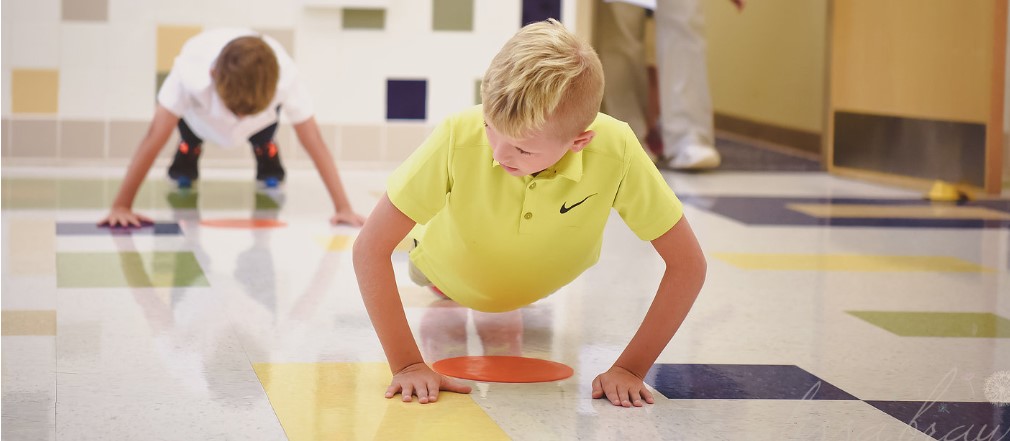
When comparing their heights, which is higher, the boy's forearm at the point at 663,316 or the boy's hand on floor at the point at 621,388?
the boy's forearm at the point at 663,316

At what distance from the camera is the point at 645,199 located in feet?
4.15

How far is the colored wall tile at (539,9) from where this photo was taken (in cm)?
373

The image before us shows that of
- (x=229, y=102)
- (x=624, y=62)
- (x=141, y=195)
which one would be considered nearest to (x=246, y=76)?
(x=229, y=102)

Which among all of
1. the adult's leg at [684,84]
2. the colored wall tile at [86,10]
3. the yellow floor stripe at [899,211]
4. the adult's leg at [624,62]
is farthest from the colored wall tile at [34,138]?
the yellow floor stripe at [899,211]

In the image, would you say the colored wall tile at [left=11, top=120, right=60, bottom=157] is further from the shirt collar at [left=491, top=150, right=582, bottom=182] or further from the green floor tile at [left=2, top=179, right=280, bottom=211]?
the shirt collar at [left=491, top=150, right=582, bottom=182]

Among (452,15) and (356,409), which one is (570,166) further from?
(452,15)

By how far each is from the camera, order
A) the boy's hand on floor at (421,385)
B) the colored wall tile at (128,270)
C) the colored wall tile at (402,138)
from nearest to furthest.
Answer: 1. the boy's hand on floor at (421,385)
2. the colored wall tile at (128,270)
3. the colored wall tile at (402,138)

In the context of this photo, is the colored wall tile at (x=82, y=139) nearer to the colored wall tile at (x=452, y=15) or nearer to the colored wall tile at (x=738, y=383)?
the colored wall tile at (x=452, y=15)

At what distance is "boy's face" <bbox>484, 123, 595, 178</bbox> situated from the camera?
1141 millimetres

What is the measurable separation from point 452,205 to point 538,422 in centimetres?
28

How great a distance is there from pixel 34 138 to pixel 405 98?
107 cm

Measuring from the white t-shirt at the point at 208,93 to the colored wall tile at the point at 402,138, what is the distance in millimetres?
973

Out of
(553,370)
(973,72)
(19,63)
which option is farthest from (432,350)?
(19,63)

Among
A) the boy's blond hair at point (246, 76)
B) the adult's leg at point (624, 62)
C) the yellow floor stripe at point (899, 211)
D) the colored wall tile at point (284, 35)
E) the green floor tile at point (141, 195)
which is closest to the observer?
the boy's blond hair at point (246, 76)
